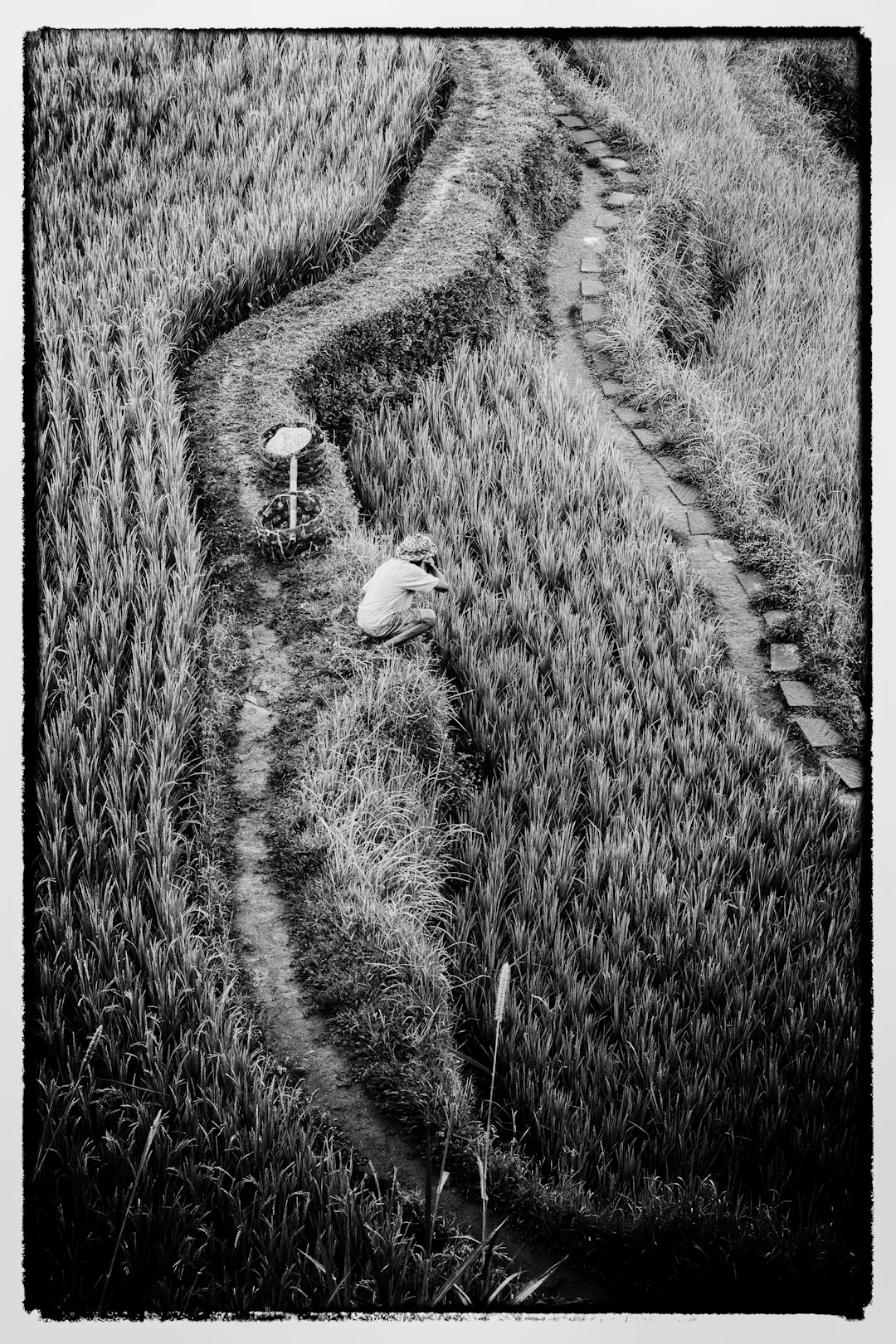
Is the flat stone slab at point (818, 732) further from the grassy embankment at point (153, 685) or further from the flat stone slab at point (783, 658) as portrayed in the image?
the grassy embankment at point (153, 685)

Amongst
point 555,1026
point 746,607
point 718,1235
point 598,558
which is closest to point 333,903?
point 555,1026

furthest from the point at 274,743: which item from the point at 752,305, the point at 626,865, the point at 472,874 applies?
the point at 752,305

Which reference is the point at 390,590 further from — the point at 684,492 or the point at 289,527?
the point at 684,492

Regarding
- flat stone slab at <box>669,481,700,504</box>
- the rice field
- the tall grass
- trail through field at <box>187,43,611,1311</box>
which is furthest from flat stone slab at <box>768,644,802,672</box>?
trail through field at <box>187,43,611,1311</box>

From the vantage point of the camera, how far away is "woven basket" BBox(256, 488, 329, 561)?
2533 mm

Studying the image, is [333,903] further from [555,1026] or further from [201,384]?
[201,384]

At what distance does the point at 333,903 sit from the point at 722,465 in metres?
2.17

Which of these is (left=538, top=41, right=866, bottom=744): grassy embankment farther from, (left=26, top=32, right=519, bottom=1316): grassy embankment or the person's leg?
the person's leg

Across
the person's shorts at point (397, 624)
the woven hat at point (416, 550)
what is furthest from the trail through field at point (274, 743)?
the woven hat at point (416, 550)

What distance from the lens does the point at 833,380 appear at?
9.28ft

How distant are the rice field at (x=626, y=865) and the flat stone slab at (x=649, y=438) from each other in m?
0.53

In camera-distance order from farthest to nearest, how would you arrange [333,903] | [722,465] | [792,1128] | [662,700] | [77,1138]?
[722,465] → [662,700] → [333,903] → [792,1128] → [77,1138]

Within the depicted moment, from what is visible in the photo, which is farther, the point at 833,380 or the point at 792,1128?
the point at 833,380

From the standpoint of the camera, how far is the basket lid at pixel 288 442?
8.64ft
